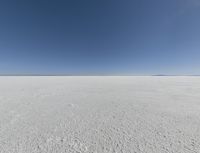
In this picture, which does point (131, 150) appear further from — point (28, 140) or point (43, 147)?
point (28, 140)

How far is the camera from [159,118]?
3160mm

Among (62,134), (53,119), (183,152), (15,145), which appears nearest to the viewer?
(183,152)

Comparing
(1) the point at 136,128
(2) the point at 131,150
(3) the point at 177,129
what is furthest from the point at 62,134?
(3) the point at 177,129

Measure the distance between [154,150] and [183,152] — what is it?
49 centimetres

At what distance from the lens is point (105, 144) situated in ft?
6.67

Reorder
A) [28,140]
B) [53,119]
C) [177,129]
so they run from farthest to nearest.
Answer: [53,119], [177,129], [28,140]

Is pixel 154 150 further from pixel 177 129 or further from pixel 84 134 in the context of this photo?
pixel 84 134

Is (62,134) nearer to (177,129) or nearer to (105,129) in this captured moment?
(105,129)

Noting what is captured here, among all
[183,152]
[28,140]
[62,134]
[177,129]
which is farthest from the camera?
[177,129]

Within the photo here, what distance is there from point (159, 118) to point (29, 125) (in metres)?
3.74

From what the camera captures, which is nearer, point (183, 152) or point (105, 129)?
point (183, 152)

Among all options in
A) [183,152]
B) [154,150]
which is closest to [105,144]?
[154,150]

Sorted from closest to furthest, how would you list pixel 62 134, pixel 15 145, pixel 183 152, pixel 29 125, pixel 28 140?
1. pixel 183 152
2. pixel 15 145
3. pixel 28 140
4. pixel 62 134
5. pixel 29 125

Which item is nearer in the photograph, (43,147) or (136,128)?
(43,147)
